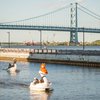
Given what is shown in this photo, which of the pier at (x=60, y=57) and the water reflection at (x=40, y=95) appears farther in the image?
the pier at (x=60, y=57)

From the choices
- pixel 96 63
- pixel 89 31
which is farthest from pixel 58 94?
pixel 89 31

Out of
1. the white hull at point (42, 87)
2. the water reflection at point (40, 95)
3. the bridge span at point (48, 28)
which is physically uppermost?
the bridge span at point (48, 28)

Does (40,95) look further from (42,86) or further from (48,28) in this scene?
(48,28)

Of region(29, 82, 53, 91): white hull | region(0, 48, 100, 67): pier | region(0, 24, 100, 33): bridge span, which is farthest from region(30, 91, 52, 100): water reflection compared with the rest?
region(0, 24, 100, 33): bridge span

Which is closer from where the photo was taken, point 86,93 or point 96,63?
point 86,93

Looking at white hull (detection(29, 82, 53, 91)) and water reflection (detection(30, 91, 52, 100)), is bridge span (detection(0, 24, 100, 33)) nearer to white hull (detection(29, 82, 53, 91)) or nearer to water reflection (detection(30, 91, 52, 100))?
white hull (detection(29, 82, 53, 91))

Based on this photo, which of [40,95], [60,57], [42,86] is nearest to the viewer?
[40,95]

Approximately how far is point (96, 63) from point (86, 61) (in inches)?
135

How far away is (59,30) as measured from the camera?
465 feet

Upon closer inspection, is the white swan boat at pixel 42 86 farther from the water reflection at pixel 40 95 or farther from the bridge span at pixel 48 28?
the bridge span at pixel 48 28

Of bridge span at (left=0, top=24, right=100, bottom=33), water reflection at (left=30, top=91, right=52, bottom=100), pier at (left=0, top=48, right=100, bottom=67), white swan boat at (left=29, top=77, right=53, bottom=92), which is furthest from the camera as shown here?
bridge span at (left=0, top=24, right=100, bottom=33)

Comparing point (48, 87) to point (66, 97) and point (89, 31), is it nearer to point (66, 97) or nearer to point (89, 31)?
point (66, 97)

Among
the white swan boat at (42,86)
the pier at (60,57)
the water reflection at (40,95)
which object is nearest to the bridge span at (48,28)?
the pier at (60,57)

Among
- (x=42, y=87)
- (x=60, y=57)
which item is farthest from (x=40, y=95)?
(x=60, y=57)
